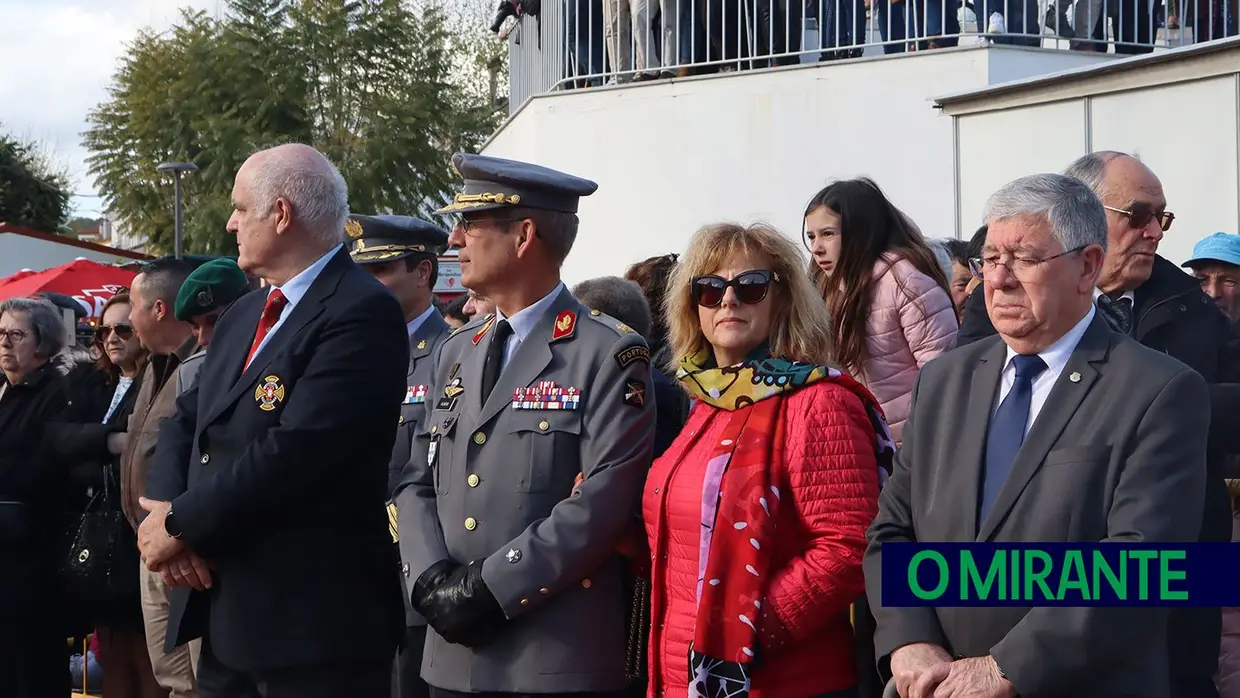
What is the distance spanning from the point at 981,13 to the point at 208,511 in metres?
9.58

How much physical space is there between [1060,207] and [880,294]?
1.58 m

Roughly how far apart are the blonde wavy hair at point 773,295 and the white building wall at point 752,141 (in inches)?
270

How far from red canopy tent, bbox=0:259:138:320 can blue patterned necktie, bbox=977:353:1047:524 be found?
1260 centimetres

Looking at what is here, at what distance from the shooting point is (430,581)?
4.02 metres

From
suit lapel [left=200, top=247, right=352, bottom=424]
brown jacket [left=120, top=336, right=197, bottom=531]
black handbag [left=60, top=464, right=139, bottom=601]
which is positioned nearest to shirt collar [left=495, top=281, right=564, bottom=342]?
suit lapel [left=200, top=247, right=352, bottom=424]

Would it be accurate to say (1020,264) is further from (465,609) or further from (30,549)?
(30,549)

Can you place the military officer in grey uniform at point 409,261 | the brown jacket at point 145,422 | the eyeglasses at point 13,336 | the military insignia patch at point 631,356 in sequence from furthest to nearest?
the eyeglasses at point 13,336
the brown jacket at point 145,422
the military officer in grey uniform at point 409,261
the military insignia patch at point 631,356

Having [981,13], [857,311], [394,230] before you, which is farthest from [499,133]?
[857,311]

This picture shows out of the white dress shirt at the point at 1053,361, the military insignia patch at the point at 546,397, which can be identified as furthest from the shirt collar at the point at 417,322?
the white dress shirt at the point at 1053,361

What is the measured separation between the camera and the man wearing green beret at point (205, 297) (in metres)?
6.02

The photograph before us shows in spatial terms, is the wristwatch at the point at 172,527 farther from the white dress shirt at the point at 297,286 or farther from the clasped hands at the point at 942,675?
the clasped hands at the point at 942,675

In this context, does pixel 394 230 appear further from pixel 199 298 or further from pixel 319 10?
pixel 319 10

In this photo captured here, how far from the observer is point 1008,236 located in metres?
3.32

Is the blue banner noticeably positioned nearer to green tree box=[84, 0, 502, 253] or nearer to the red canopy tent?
the red canopy tent
